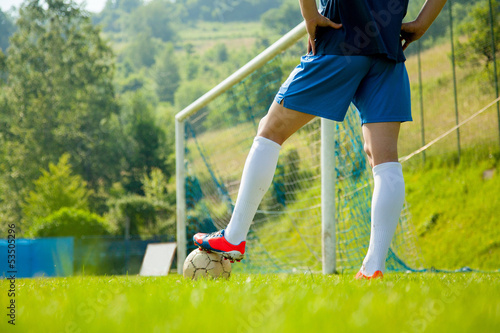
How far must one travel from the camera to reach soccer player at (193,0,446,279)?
7.97ft

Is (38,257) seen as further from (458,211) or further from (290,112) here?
(290,112)

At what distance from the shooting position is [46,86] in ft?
109

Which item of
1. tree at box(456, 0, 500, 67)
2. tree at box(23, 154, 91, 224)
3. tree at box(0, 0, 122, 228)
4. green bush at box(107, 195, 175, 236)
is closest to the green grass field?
tree at box(456, 0, 500, 67)

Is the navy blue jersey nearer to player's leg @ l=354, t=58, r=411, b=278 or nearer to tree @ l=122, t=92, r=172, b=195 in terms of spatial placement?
player's leg @ l=354, t=58, r=411, b=278

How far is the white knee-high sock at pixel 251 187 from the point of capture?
2.47 m

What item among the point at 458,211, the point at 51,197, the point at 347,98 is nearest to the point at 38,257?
the point at 458,211

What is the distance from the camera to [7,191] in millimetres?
31219

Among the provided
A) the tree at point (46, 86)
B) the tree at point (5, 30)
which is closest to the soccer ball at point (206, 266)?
the tree at point (46, 86)

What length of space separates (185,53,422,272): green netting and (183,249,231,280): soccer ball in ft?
5.26

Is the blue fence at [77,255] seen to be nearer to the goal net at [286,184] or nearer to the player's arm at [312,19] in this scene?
the goal net at [286,184]

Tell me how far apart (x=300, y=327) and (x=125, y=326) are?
377 millimetres

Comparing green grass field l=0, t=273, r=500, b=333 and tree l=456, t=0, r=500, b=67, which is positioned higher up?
tree l=456, t=0, r=500, b=67

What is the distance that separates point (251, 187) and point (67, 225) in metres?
20.2

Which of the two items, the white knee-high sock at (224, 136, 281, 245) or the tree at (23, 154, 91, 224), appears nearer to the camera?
the white knee-high sock at (224, 136, 281, 245)
